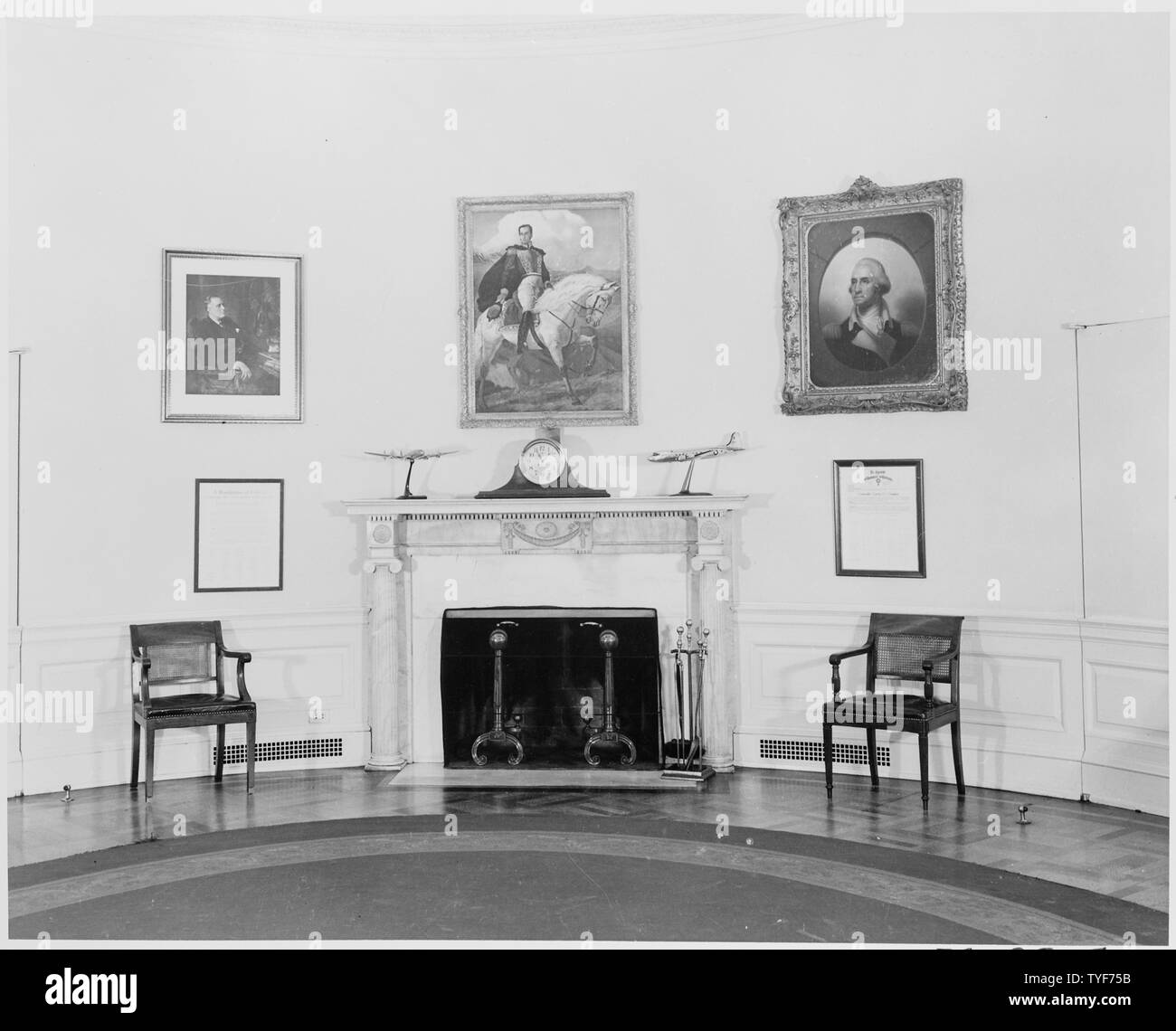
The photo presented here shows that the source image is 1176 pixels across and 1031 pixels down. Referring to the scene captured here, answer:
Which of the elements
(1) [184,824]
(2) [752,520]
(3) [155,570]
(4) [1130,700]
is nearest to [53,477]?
(3) [155,570]

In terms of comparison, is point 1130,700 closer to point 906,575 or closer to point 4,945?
point 906,575

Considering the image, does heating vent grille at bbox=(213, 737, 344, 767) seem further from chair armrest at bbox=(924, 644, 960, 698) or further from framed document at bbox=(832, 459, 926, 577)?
chair armrest at bbox=(924, 644, 960, 698)

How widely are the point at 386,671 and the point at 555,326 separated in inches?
96.9

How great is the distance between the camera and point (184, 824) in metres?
5.84

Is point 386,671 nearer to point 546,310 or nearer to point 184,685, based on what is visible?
point 184,685

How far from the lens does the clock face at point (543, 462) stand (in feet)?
23.6

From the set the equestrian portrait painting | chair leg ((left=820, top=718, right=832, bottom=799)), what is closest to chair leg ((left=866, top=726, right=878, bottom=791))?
chair leg ((left=820, top=718, right=832, bottom=799))

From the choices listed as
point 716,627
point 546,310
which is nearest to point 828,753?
point 716,627

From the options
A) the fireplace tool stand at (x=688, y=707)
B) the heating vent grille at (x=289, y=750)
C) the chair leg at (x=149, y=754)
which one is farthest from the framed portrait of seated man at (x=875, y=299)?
the chair leg at (x=149, y=754)

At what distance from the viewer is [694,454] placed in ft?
23.3

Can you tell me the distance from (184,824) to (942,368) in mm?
4953

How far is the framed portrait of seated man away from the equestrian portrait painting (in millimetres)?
1085

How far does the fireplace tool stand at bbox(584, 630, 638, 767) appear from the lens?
22.6ft

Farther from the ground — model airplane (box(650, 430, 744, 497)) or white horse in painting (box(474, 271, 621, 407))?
white horse in painting (box(474, 271, 621, 407))
